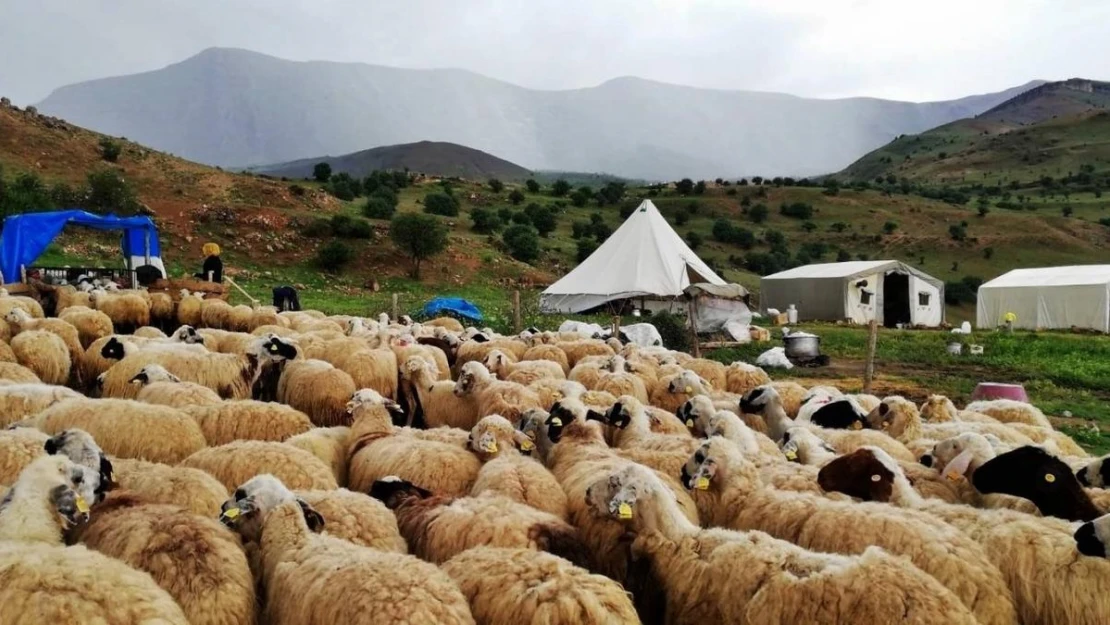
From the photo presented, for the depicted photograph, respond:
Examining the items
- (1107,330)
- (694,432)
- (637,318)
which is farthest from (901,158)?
(694,432)

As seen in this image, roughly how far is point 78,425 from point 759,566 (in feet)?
18.9

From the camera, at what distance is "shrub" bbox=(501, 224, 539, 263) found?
51.1 meters

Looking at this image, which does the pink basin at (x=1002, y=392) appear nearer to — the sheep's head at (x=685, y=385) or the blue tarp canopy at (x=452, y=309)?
the sheep's head at (x=685, y=385)

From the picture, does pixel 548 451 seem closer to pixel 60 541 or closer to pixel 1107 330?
pixel 60 541

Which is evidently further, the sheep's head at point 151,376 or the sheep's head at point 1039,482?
the sheep's head at point 151,376

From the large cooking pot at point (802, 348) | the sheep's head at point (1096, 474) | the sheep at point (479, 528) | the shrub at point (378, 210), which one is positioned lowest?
the large cooking pot at point (802, 348)

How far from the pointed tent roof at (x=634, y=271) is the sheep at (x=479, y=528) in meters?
25.8

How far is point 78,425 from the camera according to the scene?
261 inches

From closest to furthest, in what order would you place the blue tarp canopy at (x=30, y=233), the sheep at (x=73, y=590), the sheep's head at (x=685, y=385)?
1. the sheep at (x=73, y=590)
2. the sheep's head at (x=685, y=385)
3. the blue tarp canopy at (x=30, y=233)

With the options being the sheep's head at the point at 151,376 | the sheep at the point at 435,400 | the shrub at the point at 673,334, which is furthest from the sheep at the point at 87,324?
the shrub at the point at 673,334

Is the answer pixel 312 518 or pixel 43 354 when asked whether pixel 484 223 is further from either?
pixel 312 518

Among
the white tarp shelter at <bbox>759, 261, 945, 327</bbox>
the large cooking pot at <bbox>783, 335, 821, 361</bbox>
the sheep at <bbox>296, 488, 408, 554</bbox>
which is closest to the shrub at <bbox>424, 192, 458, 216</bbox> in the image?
the white tarp shelter at <bbox>759, 261, 945, 327</bbox>

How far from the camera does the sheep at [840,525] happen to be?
169 inches

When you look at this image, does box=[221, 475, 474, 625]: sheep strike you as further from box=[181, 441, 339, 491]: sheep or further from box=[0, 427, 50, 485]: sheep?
box=[0, 427, 50, 485]: sheep
